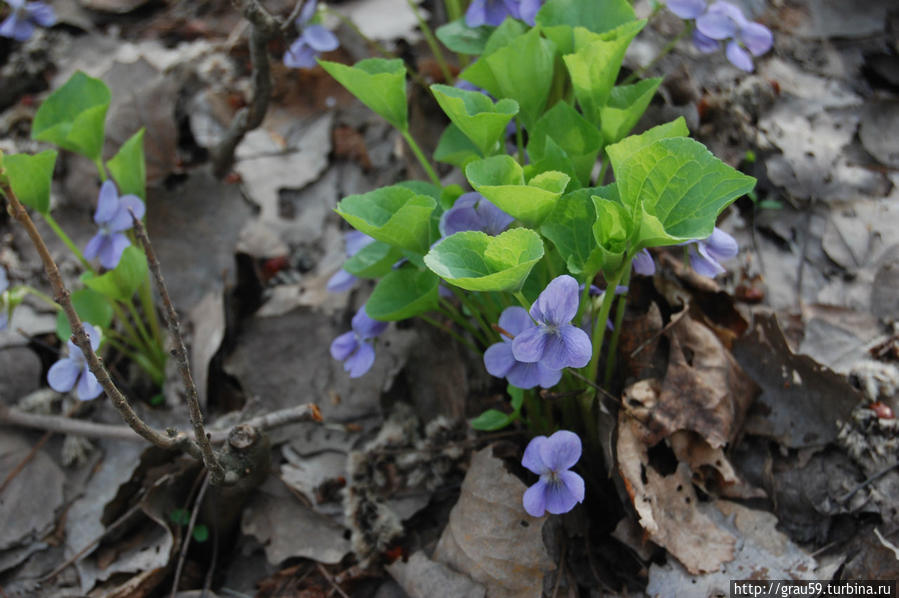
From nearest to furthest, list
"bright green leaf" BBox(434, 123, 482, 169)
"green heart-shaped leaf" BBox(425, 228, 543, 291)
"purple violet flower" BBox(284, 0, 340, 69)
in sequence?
"green heart-shaped leaf" BBox(425, 228, 543, 291) < "bright green leaf" BBox(434, 123, 482, 169) < "purple violet flower" BBox(284, 0, 340, 69)

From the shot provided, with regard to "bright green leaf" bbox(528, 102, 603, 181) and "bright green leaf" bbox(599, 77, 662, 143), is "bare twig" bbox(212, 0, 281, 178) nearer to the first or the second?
"bright green leaf" bbox(528, 102, 603, 181)

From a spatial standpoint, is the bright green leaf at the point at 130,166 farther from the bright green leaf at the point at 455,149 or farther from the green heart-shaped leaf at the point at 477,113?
the green heart-shaped leaf at the point at 477,113

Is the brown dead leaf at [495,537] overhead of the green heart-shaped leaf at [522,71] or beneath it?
beneath

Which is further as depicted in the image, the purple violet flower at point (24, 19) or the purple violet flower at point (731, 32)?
the purple violet flower at point (24, 19)

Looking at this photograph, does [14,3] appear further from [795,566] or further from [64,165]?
[795,566]

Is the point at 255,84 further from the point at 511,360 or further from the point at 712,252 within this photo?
the point at 712,252

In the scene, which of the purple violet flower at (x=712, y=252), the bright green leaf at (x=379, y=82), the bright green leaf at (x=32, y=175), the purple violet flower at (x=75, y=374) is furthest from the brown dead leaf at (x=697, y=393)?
the bright green leaf at (x=32, y=175)

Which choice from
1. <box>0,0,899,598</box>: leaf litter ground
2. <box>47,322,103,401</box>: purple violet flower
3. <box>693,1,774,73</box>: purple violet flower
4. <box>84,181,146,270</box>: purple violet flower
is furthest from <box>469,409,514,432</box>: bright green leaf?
<box>693,1,774,73</box>: purple violet flower
